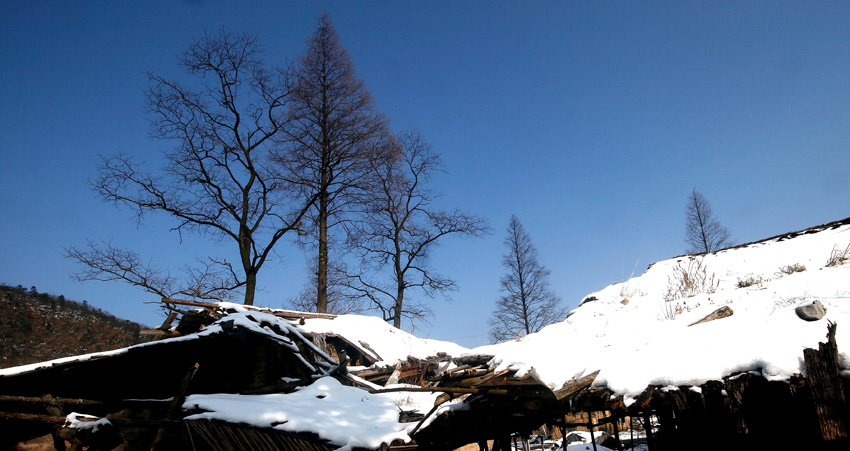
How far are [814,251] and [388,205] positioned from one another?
1727 cm

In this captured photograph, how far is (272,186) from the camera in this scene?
725 inches

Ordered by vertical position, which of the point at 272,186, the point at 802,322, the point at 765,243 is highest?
the point at 272,186

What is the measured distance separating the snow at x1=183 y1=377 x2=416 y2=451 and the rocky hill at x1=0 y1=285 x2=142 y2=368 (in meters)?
17.8

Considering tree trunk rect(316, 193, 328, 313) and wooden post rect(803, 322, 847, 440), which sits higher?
tree trunk rect(316, 193, 328, 313)

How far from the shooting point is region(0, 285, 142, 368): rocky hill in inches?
805

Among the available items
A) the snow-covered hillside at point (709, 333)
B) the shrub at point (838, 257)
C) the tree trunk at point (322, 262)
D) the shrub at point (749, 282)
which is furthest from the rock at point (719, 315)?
the tree trunk at point (322, 262)

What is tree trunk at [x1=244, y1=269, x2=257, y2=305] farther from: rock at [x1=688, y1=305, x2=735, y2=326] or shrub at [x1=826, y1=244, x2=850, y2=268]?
shrub at [x1=826, y1=244, x2=850, y2=268]

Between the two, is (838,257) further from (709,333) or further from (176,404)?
(176,404)

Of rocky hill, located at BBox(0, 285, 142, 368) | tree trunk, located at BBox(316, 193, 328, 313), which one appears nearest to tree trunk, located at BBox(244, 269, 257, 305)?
tree trunk, located at BBox(316, 193, 328, 313)

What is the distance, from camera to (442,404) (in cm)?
463

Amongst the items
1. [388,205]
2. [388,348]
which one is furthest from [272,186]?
[388,348]

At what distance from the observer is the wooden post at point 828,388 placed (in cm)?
308

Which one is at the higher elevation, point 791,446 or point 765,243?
point 765,243

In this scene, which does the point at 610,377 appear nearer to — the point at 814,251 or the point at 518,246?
the point at 814,251
